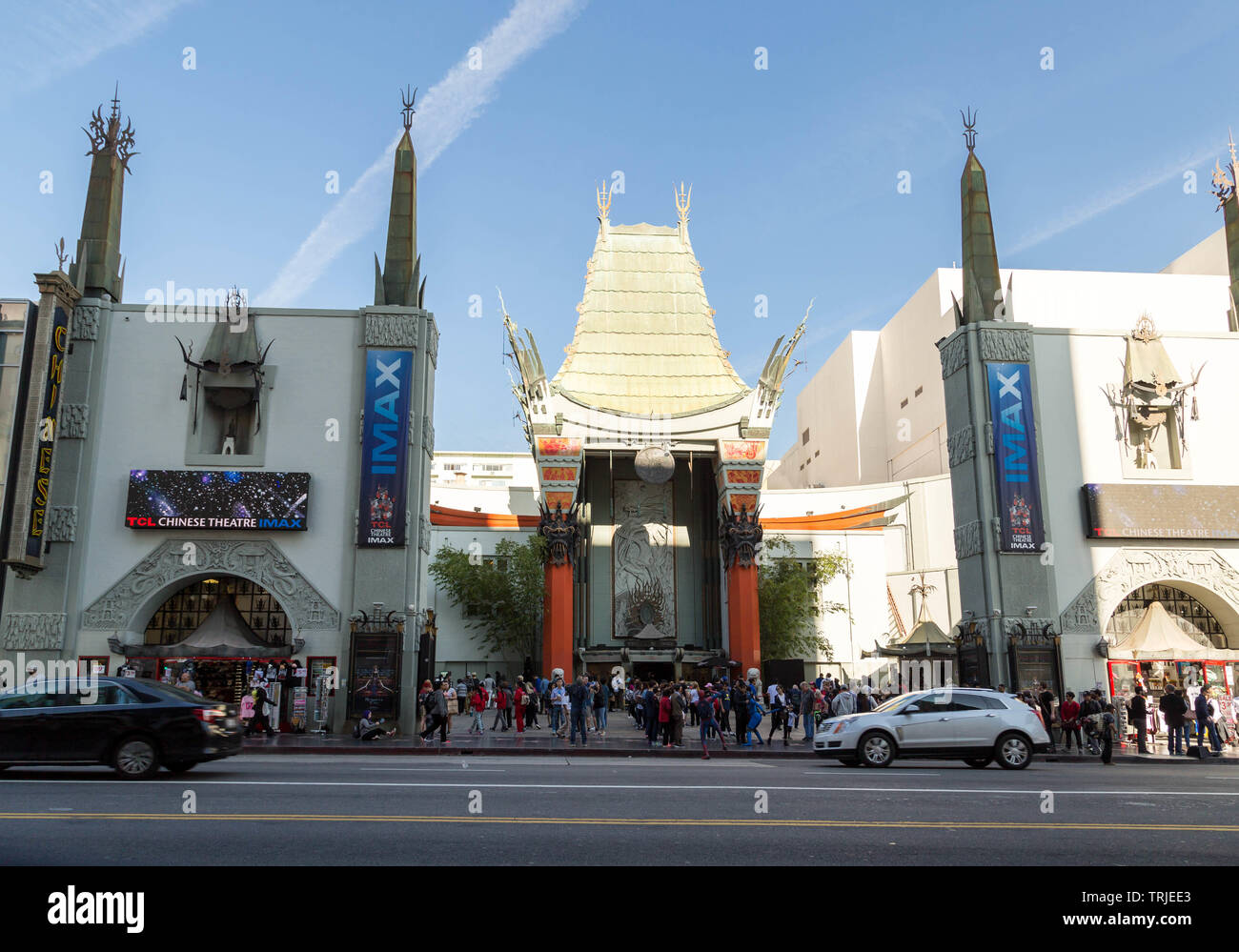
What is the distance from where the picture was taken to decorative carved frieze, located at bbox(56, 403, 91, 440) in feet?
86.7

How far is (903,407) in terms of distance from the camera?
64.2m

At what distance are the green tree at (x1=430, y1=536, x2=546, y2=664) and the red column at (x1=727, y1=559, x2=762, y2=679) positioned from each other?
30.3 feet

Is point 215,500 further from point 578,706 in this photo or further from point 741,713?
point 741,713

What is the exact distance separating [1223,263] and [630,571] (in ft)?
131

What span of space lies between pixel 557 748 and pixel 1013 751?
9.56 m

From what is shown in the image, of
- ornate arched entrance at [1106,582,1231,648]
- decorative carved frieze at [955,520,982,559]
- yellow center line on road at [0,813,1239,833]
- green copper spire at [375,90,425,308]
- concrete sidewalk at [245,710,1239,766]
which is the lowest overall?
concrete sidewalk at [245,710,1239,766]

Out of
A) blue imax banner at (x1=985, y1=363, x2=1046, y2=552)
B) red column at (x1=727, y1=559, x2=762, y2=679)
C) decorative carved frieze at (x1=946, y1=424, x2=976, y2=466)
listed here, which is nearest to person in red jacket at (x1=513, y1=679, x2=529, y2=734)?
blue imax banner at (x1=985, y1=363, x2=1046, y2=552)

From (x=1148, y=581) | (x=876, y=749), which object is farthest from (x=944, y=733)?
(x=1148, y=581)

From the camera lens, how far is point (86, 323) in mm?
27219

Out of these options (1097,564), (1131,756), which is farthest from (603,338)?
(1131,756)

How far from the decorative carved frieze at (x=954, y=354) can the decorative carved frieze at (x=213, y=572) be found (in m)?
19.4

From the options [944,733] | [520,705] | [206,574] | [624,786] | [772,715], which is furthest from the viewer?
[520,705]

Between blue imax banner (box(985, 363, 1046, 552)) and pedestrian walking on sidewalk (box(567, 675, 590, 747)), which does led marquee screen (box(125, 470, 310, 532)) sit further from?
blue imax banner (box(985, 363, 1046, 552))
